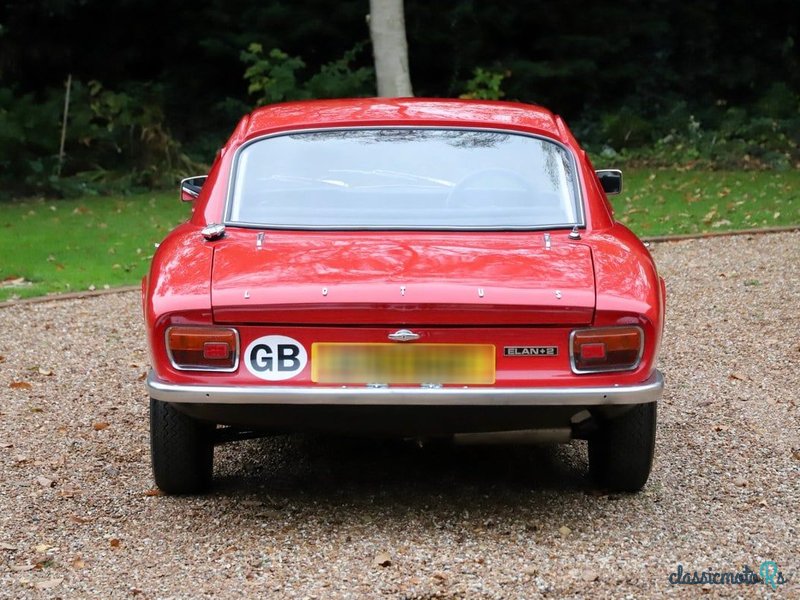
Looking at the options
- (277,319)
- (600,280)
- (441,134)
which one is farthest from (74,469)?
(600,280)

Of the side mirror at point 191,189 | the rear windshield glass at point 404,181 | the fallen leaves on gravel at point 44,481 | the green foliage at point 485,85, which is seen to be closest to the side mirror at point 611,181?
the rear windshield glass at point 404,181

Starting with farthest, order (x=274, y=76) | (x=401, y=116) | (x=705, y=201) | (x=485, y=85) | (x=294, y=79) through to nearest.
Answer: (x=485, y=85) < (x=274, y=76) < (x=294, y=79) < (x=705, y=201) < (x=401, y=116)

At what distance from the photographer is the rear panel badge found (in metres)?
3.95

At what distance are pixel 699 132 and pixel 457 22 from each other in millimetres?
4405

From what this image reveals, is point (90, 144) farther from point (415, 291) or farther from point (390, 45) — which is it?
point (415, 291)

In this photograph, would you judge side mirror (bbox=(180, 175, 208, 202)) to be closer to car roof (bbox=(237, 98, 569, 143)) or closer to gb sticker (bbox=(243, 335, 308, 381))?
car roof (bbox=(237, 98, 569, 143))

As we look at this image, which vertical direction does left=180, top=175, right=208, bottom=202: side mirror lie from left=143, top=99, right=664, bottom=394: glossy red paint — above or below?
below

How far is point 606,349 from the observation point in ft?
13.1

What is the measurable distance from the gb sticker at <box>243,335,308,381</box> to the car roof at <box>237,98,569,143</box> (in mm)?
1334

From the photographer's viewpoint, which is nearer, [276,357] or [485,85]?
[276,357]

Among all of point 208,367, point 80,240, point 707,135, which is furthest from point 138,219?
point 208,367

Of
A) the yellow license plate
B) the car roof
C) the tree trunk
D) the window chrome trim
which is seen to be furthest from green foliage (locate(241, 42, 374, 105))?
the yellow license plate

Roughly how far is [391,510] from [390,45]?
1215 cm

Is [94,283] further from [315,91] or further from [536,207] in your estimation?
[315,91]
